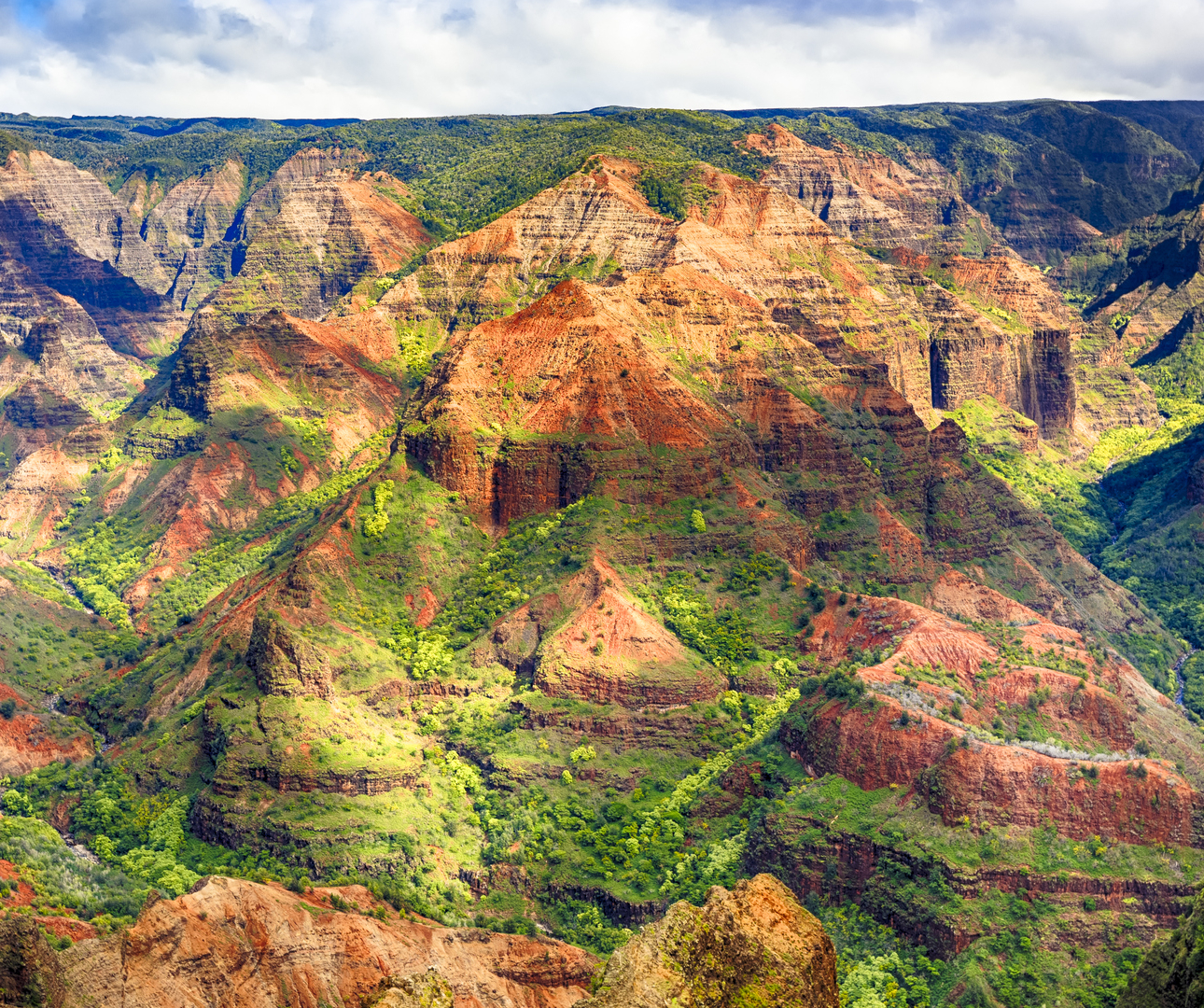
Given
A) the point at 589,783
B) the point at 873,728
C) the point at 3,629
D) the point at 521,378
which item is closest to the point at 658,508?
the point at 521,378

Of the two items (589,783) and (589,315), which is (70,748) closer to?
(589,783)

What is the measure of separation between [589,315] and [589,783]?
184 ft

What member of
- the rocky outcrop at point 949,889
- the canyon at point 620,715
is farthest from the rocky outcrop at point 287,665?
the rocky outcrop at point 949,889

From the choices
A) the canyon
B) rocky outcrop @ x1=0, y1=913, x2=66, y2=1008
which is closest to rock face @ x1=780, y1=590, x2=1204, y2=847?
the canyon

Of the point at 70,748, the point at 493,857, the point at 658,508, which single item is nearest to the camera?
the point at 493,857

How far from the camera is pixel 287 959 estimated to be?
99062 mm

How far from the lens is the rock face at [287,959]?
9069cm

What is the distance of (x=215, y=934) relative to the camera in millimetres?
96000

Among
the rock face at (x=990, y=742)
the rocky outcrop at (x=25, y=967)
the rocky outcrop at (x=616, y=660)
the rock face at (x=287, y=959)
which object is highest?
the rocky outcrop at (x=616, y=660)

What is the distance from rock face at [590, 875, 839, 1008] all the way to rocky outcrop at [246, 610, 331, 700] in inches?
2669

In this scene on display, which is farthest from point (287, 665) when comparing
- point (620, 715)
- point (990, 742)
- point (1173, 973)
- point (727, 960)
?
point (1173, 973)

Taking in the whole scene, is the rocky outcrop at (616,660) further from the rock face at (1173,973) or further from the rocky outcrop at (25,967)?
the rocky outcrop at (25,967)

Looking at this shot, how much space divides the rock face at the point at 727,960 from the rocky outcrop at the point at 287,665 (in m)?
67.8

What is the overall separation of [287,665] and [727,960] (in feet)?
236
